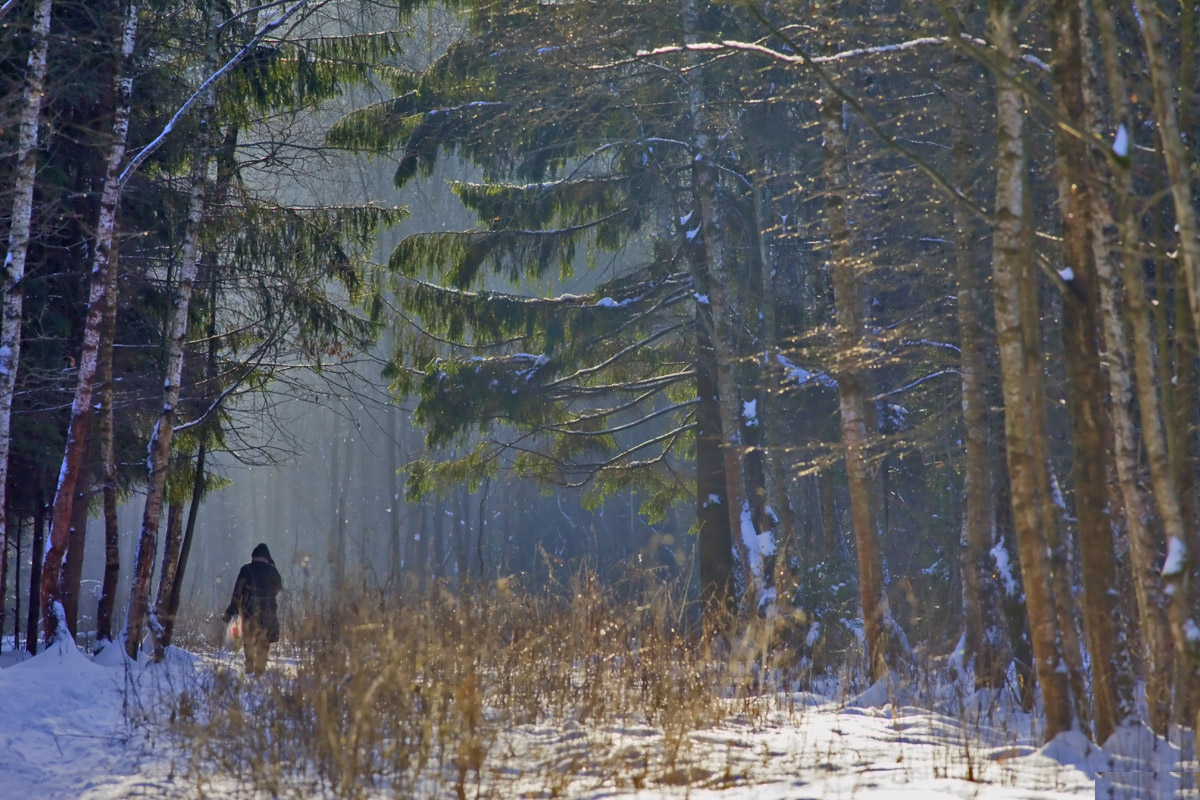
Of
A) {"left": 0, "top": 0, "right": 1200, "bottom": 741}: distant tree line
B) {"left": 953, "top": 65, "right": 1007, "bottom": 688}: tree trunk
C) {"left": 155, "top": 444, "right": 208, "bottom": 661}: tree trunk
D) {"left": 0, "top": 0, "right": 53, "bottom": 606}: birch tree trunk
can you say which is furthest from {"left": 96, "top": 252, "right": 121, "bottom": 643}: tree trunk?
{"left": 953, "top": 65, "right": 1007, "bottom": 688}: tree trunk

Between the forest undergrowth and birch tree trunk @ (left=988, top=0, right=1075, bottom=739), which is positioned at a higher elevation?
birch tree trunk @ (left=988, top=0, right=1075, bottom=739)

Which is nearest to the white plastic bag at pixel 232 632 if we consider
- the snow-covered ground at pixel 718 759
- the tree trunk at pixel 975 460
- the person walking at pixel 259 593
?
the person walking at pixel 259 593

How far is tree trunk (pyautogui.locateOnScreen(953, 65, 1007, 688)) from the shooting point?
891 centimetres

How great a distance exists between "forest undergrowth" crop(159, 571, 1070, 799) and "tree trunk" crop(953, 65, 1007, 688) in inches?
57.0

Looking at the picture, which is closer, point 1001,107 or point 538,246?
point 1001,107

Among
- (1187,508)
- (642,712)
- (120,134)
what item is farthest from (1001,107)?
(120,134)

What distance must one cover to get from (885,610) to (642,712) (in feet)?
10.9

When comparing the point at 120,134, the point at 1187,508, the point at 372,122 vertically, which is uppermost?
the point at 372,122

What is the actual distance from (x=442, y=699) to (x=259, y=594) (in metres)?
6.55

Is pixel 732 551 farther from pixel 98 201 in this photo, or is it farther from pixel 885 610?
pixel 98 201

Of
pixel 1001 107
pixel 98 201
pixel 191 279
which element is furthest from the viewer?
pixel 98 201

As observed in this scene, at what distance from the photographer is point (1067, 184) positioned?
6602 mm

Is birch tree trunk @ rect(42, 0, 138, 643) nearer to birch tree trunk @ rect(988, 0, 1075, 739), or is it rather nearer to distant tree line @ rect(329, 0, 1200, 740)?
distant tree line @ rect(329, 0, 1200, 740)

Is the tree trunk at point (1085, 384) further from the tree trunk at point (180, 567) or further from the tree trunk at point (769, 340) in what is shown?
the tree trunk at point (180, 567)
